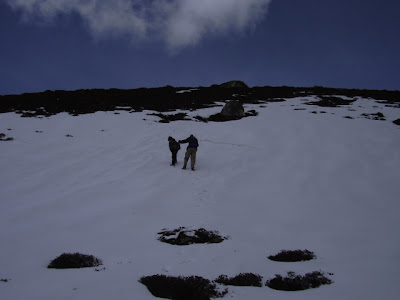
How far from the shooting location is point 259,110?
1213 inches

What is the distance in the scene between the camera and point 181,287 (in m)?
5.76

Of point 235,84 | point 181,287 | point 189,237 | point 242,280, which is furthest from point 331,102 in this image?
point 181,287

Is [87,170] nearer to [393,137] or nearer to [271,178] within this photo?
[271,178]

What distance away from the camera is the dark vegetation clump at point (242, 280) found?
619 centimetres

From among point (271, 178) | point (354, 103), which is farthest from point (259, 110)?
point (271, 178)

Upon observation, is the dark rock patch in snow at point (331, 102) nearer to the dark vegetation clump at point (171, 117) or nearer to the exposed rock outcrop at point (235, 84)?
the exposed rock outcrop at point (235, 84)

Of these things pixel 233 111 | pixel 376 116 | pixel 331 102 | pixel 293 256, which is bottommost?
pixel 293 256

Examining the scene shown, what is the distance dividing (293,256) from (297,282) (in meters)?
1.58

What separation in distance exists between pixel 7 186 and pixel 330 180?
1348cm

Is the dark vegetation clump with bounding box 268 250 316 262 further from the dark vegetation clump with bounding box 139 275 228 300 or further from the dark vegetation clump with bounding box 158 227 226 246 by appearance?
the dark vegetation clump with bounding box 139 275 228 300

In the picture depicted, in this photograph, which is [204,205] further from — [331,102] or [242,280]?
[331,102]

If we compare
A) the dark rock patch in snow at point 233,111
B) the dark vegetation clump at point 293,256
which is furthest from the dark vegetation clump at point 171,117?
Answer: the dark vegetation clump at point 293,256

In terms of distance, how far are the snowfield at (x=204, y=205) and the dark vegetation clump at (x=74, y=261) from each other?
0.79 ft

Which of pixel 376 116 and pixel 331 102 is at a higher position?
pixel 331 102
